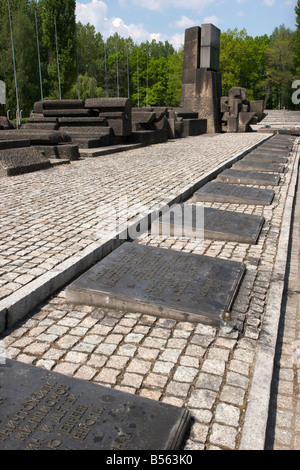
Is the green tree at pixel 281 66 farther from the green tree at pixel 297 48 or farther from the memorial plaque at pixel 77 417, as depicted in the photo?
the memorial plaque at pixel 77 417

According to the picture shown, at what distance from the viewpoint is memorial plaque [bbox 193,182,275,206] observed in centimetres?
729

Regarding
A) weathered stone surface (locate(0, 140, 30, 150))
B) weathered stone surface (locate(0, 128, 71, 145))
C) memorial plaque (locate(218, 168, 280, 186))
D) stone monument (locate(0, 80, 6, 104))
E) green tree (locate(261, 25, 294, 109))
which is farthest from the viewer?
green tree (locate(261, 25, 294, 109))

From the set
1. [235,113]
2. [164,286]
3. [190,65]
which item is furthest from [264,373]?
[190,65]

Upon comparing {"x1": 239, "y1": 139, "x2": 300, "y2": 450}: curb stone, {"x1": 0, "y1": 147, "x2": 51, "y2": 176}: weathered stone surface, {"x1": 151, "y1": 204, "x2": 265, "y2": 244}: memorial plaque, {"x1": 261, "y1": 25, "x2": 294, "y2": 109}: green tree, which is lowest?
{"x1": 239, "y1": 139, "x2": 300, "y2": 450}: curb stone

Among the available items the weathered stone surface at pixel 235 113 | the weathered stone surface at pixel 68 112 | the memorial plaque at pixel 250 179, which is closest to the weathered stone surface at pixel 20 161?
the memorial plaque at pixel 250 179

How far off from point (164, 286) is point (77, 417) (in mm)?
1729

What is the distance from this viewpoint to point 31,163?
33.4ft

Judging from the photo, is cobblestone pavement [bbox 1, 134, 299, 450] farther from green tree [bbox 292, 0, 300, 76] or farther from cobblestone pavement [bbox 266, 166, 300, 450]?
green tree [bbox 292, 0, 300, 76]

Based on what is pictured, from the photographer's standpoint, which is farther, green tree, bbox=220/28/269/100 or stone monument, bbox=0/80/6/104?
green tree, bbox=220/28/269/100

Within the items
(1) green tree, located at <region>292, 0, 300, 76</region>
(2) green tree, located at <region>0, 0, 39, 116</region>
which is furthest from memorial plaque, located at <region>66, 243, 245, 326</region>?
(1) green tree, located at <region>292, 0, 300, 76</region>

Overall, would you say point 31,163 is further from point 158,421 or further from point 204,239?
point 158,421

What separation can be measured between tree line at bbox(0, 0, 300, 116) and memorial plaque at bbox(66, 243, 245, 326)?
2852 cm

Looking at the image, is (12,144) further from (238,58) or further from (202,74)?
(238,58)
